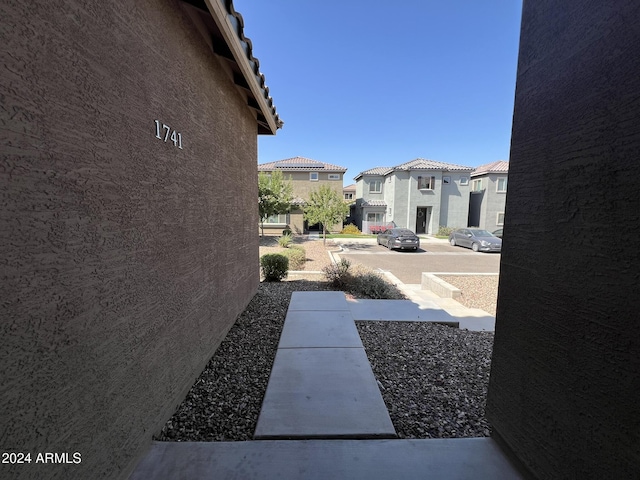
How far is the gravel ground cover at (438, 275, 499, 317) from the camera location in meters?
6.82

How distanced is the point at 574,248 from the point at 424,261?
1277 centimetres

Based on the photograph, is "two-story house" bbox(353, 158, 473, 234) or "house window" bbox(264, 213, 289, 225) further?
"two-story house" bbox(353, 158, 473, 234)

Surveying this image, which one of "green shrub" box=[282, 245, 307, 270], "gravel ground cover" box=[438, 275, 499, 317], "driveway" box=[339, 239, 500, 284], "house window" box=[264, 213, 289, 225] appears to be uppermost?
"house window" box=[264, 213, 289, 225]

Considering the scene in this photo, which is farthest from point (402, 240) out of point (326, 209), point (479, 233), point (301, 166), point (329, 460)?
point (329, 460)

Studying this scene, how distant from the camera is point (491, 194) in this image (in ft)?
84.0

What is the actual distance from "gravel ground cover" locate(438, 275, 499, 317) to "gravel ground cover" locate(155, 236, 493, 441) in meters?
2.57

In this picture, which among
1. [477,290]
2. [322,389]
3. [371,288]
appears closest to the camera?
[322,389]

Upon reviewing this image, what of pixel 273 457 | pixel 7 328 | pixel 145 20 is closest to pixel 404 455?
pixel 273 457

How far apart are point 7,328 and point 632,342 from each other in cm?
276

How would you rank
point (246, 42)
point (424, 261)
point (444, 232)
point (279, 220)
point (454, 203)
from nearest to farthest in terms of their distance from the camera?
point (246, 42) < point (424, 261) < point (279, 220) < point (444, 232) < point (454, 203)

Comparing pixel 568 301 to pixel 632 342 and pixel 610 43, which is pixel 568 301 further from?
pixel 610 43

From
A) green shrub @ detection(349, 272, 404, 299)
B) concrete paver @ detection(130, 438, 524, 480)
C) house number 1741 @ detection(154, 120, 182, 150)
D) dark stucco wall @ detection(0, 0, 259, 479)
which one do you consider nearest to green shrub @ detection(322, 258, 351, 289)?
green shrub @ detection(349, 272, 404, 299)

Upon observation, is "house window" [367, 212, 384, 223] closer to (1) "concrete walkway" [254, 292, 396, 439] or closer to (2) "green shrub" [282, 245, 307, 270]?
(2) "green shrub" [282, 245, 307, 270]

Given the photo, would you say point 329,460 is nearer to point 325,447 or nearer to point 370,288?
point 325,447
